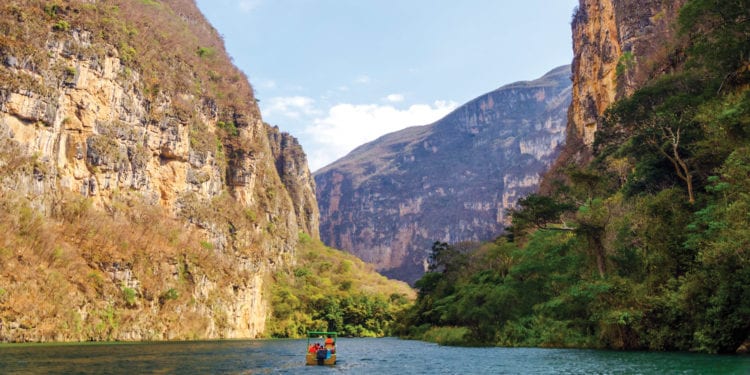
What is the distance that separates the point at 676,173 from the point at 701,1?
10.6 metres

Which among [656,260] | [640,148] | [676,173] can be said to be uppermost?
[640,148]

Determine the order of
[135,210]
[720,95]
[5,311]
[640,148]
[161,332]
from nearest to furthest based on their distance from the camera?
[720,95], [640,148], [5,311], [161,332], [135,210]

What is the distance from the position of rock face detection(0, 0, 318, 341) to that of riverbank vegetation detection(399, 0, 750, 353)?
4873 cm

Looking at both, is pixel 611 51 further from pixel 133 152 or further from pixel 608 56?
pixel 133 152

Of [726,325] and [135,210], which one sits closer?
[726,325]

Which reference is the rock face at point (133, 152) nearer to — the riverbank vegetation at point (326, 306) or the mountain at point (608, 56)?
the riverbank vegetation at point (326, 306)

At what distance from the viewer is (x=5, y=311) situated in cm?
5497

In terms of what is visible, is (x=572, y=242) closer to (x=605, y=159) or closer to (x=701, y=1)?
(x=701, y=1)

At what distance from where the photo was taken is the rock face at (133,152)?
227 feet

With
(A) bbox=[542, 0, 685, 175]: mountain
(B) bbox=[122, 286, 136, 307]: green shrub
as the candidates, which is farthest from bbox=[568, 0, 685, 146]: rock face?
(B) bbox=[122, 286, 136, 307]: green shrub

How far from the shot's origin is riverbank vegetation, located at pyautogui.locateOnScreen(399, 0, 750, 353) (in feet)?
93.0

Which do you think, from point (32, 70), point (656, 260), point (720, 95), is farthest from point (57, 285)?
point (720, 95)

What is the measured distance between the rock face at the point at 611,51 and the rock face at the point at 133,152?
64.6 m

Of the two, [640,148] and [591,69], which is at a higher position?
[591,69]
